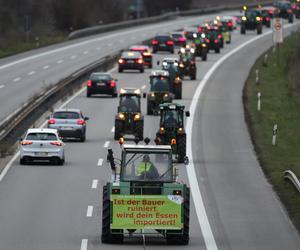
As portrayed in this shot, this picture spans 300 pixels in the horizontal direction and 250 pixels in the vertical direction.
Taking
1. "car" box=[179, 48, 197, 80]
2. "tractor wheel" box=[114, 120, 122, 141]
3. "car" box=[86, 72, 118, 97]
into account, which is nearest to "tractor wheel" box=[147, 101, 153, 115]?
"car" box=[86, 72, 118, 97]

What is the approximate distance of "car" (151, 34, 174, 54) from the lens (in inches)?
4038

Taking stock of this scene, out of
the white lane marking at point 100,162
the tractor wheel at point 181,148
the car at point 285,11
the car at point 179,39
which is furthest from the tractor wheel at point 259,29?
the tractor wheel at point 181,148

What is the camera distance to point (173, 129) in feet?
143

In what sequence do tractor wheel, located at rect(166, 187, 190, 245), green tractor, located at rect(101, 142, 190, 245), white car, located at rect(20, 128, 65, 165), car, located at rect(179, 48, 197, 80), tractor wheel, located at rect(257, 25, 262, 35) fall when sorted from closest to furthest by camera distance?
green tractor, located at rect(101, 142, 190, 245)
tractor wheel, located at rect(166, 187, 190, 245)
white car, located at rect(20, 128, 65, 165)
car, located at rect(179, 48, 197, 80)
tractor wheel, located at rect(257, 25, 262, 35)

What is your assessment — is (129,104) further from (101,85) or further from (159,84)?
(101,85)

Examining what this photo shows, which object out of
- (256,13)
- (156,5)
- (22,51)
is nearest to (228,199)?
Answer: (22,51)

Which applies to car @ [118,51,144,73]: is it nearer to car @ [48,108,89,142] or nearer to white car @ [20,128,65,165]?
car @ [48,108,89,142]

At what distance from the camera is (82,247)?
24922 millimetres

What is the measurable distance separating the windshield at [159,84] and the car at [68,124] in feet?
36.1

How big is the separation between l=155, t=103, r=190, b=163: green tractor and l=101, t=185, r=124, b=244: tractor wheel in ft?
56.1

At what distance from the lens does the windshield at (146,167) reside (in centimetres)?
2500

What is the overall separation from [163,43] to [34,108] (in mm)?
46831

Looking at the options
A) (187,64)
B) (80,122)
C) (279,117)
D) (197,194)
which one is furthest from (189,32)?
(197,194)

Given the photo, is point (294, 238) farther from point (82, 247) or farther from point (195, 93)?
point (195, 93)
